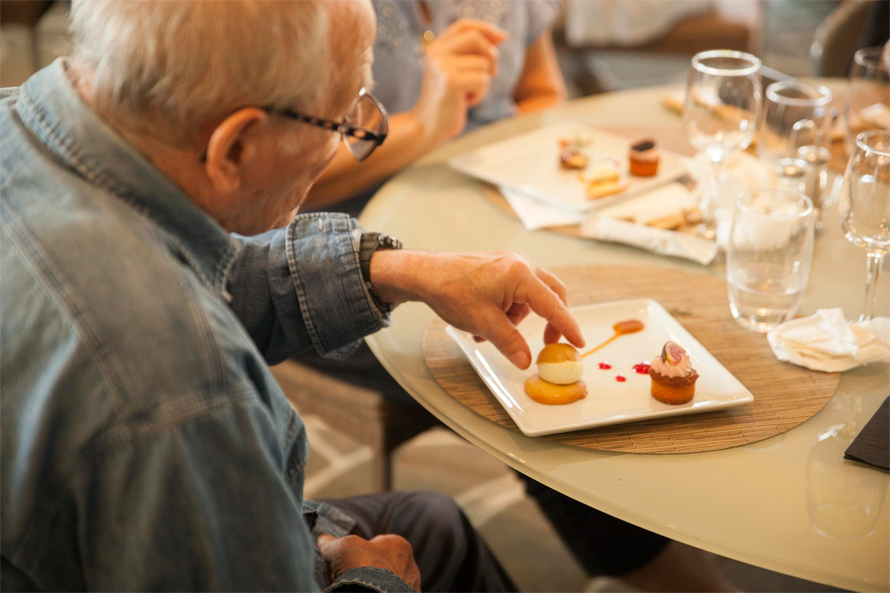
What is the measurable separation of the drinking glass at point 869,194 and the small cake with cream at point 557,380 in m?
0.38

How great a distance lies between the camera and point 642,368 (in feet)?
3.54

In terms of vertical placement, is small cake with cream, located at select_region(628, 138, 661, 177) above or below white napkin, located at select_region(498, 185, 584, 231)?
above

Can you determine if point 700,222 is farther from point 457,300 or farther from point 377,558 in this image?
point 377,558

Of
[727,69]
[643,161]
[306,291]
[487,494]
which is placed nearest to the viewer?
[306,291]

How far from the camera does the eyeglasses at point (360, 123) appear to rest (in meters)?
0.81

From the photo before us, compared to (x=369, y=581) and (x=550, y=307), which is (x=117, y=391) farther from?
(x=550, y=307)

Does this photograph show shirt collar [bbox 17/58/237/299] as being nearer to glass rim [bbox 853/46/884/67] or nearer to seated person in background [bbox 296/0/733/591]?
seated person in background [bbox 296/0/733/591]

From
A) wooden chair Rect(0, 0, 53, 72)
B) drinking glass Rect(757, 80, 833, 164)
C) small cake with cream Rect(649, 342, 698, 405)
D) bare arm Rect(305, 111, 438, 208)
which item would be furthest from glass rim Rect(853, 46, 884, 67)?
wooden chair Rect(0, 0, 53, 72)

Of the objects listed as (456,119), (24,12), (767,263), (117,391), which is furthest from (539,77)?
(24,12)

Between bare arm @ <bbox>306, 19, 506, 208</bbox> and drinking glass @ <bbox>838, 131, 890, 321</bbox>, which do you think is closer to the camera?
drinking glass @ <bbox>838, 131, 890, 321</bbox>

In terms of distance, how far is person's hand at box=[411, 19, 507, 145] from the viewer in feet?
5.51

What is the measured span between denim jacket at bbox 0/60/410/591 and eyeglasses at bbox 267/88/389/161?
5.5 inches

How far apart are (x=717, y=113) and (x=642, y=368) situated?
0.56 m

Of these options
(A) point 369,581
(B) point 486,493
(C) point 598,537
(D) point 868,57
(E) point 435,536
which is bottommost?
(B) point 486,493
